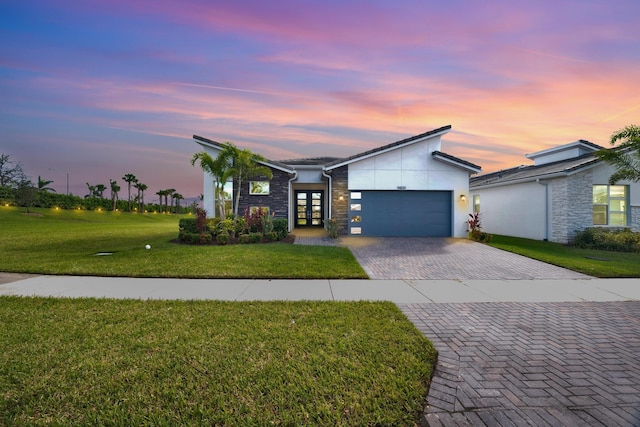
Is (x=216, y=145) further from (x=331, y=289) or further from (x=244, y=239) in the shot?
(x=331, y=289)

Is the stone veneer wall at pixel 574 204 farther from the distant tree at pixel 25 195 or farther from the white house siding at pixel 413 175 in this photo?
the distant tree at pixel 25 195

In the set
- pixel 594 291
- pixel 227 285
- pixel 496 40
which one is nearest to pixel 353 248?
pixel 227 285

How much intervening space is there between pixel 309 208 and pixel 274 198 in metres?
3.79

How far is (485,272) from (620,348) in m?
4.15

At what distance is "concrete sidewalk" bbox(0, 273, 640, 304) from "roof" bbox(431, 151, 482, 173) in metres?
8.58

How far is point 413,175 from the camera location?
46.7 ft

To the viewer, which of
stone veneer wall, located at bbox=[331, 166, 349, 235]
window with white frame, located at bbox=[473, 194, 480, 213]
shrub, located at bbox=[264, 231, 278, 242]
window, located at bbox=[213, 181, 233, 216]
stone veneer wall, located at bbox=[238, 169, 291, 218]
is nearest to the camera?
shrub, located at bbox=[264, 231, 278, 242]

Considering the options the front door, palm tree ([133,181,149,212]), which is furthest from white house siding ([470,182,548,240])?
palm tree ([133,181,149,212])

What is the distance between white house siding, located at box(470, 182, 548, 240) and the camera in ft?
45.7

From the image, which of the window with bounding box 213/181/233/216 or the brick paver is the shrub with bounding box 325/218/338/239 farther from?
the brick paver

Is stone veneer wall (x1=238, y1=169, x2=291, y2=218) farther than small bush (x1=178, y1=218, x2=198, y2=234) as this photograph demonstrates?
Yes

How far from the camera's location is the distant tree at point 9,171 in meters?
29.5

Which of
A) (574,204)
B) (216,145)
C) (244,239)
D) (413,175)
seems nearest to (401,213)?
(413,175)

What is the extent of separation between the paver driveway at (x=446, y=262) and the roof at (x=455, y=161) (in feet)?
14.0
